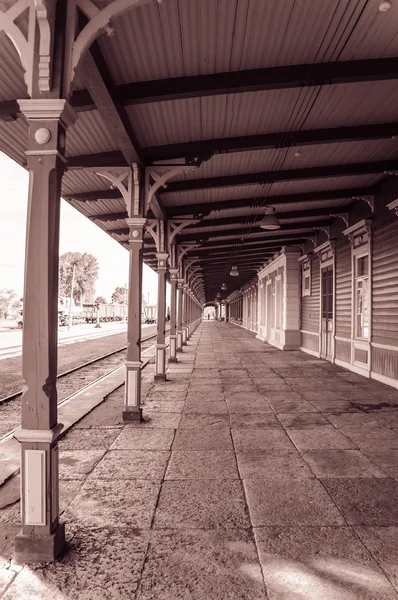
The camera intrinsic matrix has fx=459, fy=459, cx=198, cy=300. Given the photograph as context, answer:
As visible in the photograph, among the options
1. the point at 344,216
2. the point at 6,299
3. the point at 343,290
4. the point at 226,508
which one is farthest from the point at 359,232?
the point at 6,299

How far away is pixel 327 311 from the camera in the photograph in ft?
46.4

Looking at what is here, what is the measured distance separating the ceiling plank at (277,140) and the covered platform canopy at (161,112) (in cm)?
2

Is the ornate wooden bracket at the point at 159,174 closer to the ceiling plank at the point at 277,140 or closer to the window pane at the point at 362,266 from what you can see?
the ceiling plank at the point at 277,140

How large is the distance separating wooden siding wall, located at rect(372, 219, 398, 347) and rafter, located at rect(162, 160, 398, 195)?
1.32m

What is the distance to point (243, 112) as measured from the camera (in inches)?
243

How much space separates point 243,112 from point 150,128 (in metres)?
1.33

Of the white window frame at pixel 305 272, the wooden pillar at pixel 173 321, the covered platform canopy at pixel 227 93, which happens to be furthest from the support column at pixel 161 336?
the white window frame at pixel 305 272

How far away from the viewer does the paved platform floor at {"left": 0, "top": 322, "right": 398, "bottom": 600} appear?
2.66m

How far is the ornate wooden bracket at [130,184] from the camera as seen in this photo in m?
6.94

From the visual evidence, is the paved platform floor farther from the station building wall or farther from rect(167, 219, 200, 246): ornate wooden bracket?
rect(167, 219, 200, 246): ornate wooden bracket

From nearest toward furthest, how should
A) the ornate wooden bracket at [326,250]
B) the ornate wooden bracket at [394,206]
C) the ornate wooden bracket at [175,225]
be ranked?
the ornate wooden bracket at [394,206] < the ornate wooden bracket at [175,225] < the ornate wooden bracket at [326,250]

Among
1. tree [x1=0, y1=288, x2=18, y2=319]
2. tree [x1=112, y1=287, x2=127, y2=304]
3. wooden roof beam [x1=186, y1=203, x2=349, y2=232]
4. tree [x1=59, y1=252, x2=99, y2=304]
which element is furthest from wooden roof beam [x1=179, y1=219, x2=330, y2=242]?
Result: tree [x1=112, y1=287, x2=127, y2=304]

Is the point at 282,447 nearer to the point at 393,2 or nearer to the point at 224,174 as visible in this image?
the point at 393,2

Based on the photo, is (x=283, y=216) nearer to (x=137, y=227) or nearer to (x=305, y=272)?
(x=305, y=272)
